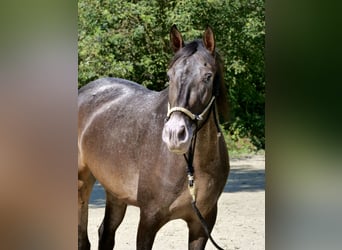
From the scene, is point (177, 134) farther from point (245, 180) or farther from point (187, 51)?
point (245, 180)

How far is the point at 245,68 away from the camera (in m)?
5.06

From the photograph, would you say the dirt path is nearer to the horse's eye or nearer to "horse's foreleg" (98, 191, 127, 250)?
"horse's foreleg" (98, 191, 127, 250)

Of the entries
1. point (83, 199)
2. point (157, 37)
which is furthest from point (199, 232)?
point (157, 37)

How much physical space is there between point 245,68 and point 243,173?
9.27ft

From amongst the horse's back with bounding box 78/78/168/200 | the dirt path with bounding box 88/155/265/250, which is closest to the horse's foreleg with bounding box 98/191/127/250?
the horse's back with bounding box 78/78/168/200

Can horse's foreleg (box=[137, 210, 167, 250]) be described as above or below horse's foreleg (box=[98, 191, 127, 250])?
above

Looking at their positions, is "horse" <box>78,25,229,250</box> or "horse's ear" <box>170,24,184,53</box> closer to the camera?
"horse" <box>78,25,229,250</box>

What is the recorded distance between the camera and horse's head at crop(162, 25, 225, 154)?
88.4 inches

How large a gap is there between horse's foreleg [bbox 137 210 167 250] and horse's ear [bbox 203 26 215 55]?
2.28 feet

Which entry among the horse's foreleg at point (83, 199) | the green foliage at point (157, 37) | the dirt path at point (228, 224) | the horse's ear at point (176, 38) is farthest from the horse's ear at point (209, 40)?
the green foliage at point (157, 37)

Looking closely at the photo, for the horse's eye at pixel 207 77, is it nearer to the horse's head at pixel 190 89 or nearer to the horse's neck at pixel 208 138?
the horse's head at pixel 190 89

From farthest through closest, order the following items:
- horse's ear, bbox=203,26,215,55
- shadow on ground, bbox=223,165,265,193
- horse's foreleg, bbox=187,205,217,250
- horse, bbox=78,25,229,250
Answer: shadow on ground, bbox=223,165,265,193
horse's foreleg, bbox=187,205,217,250
horse's ear, bbox=203,26,215,55
horse, bbox=78,25,229,250
